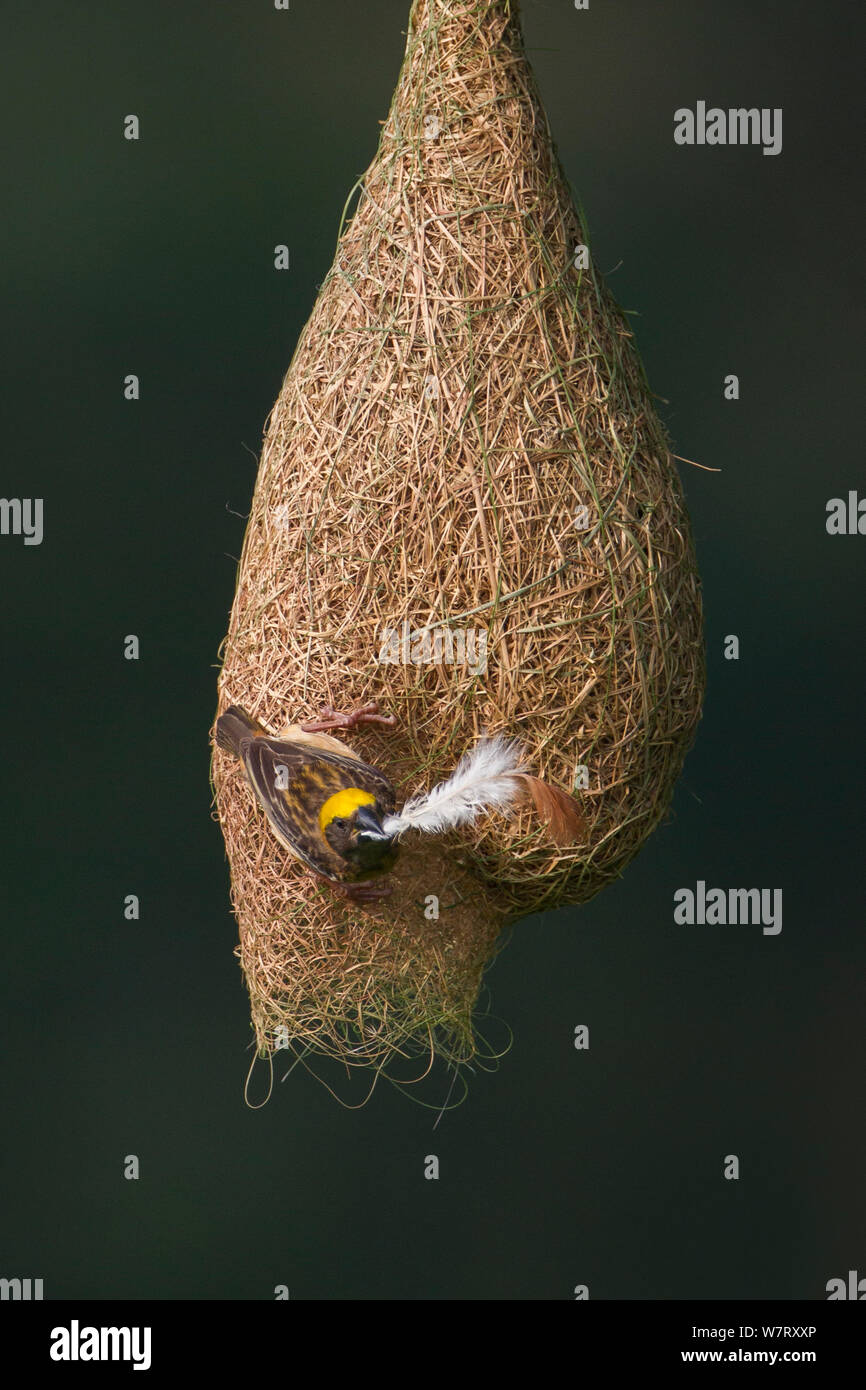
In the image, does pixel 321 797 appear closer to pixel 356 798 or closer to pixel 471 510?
pixel 356 798

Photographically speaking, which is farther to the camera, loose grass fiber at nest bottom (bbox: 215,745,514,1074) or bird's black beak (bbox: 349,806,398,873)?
loose grass fiber at nest bottom (bbox: 215,745,514,1074)

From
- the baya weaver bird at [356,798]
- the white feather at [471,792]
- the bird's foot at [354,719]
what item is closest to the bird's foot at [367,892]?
the baya weaver bird at [356,798]

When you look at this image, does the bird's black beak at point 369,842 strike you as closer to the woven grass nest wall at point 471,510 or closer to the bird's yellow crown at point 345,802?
the bird's yellow crown at point 345,802

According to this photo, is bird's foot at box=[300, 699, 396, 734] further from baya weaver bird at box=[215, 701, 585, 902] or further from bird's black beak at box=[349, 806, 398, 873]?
bird's black beak at box=[349, 806, 398, 873]

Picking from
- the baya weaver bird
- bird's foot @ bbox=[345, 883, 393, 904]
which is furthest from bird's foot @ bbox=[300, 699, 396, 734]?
bird's foot @ bbox=[345, 883, 393, 904]
